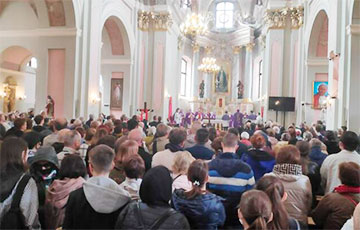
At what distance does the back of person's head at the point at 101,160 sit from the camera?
273cm

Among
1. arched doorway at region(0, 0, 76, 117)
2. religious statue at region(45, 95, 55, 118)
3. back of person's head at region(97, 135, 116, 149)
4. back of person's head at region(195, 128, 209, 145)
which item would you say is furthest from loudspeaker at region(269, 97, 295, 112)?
back of person's head at region(97, 135, 116, 149)

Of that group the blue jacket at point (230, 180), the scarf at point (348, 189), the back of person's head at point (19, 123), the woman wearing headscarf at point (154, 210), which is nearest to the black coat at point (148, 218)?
the woman wearing headscarf at point (154, 210)

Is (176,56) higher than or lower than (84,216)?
higher

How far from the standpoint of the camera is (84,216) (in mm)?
2510

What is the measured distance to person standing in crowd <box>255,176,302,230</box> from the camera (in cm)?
217

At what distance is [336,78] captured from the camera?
10.8 metres

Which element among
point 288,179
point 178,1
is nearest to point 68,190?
point 288,179

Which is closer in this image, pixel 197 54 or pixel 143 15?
pixel 143 15

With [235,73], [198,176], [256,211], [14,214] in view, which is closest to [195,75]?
[235,73]

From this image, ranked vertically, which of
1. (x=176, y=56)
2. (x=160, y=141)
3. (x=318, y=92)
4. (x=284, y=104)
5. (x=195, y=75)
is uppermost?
(x=176, y=56)

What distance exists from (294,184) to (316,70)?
13.2 metres

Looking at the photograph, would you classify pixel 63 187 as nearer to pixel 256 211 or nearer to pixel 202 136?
pixel 256 211

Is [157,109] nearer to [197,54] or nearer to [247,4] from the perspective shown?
[197,54]

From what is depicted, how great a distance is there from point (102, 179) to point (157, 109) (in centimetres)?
1641
